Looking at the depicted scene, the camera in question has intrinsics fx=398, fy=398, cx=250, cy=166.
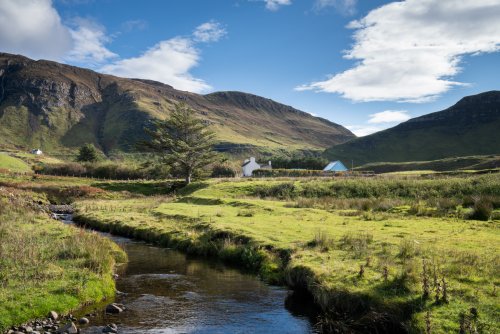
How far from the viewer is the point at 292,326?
15.5 m

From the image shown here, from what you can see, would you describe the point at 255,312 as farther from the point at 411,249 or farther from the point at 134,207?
the point at 134,207

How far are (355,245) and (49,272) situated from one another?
52.1ft

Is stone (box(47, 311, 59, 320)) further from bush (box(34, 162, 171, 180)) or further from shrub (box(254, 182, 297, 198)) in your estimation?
bush (box(34, 162, 171, 180))

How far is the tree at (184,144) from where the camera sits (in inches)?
3226

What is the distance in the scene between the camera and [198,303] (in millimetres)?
17938

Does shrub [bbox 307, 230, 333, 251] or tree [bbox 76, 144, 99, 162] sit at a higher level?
tree [bbox 76, 144, 99, 162]

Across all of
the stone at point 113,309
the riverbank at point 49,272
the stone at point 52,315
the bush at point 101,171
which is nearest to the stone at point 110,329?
the stone at point 113,309

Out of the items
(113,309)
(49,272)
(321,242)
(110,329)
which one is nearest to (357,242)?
(321,242)

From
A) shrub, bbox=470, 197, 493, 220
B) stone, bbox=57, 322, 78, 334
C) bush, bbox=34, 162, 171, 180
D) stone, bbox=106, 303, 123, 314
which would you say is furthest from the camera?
bush, bbox=34, 162, 171, 180

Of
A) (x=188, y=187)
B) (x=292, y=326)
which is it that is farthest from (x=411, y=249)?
(x=188, y=187)

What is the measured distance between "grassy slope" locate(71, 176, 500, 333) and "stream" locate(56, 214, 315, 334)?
4.96 ft

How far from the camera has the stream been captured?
1533 centimetres

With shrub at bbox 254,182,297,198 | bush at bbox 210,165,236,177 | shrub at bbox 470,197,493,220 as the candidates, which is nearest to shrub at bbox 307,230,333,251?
shrub at bbox 470,197,493,220

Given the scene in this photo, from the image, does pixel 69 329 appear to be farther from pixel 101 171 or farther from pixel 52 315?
pixel 101 171
